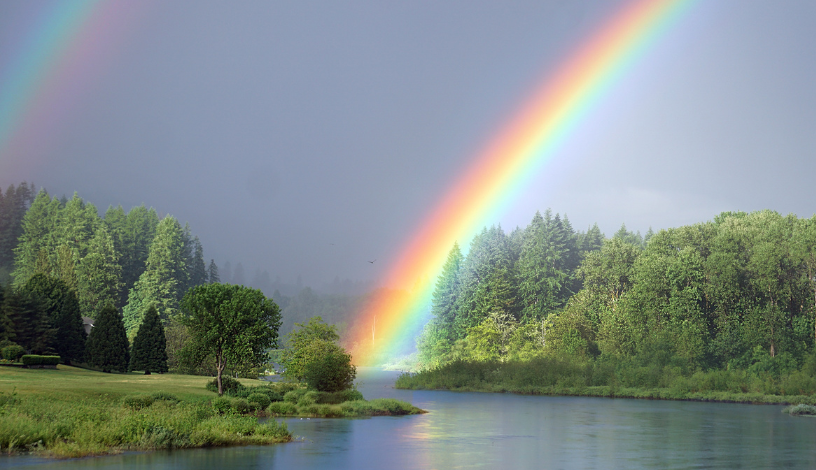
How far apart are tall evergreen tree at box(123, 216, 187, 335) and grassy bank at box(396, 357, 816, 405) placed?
38376mm

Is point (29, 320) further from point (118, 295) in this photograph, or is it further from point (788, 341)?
point (788, 341)

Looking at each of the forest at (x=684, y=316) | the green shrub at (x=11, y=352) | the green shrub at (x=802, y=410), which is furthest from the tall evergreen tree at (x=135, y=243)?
the green shrub at (x=802, y=410)

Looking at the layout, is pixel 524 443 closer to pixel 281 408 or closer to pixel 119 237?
pixel 281 408

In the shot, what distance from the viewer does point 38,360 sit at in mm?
51906

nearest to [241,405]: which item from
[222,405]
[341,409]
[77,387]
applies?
[222,405]

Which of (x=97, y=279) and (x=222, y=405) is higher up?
(x=97, y=279)

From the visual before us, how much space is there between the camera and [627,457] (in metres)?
29.4

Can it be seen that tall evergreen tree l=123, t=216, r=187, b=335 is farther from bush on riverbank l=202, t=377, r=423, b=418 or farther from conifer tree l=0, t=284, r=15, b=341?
bush on riverbank l=202, t=377, r=423, b=418

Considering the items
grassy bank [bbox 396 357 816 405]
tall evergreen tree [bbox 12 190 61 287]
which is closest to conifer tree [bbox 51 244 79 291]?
tall evergreen tree [bbox 12 190 61 287]

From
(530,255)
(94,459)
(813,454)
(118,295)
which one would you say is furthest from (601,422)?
(118,295)

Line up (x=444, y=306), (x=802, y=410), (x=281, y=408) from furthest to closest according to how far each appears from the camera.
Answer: (x=444, y=306) < (x=802, y=410) < (x=281, y=408)

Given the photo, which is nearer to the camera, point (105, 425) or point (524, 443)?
point (105, 425)

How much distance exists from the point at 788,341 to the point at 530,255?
4118cm

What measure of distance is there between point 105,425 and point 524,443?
19487 mm
